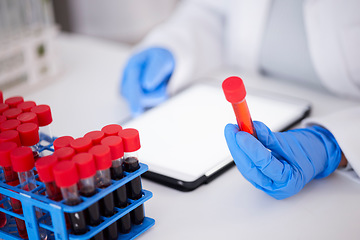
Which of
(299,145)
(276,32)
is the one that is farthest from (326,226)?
(276,32)

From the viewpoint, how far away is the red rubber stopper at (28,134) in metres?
0.73

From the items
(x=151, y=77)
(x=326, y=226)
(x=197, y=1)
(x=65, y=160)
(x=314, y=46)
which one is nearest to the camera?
(x=65, y=160)

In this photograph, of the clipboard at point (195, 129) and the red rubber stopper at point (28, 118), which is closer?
the red rubber stopper at point (28, 118)

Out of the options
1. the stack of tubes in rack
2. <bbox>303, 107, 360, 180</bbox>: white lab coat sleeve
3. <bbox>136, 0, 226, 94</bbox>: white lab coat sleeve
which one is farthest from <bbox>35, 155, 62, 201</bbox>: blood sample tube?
<bbox>136, 0, 226, 94</bbox>: white lab coat sleeve

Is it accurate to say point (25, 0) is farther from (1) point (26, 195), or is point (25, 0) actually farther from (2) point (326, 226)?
(2) point (326, 226)

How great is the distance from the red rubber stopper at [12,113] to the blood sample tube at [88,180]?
218 mm

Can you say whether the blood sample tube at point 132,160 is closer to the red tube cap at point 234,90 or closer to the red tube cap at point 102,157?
the red tube cap at point 102,157

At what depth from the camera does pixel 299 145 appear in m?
0.87

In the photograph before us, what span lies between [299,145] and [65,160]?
461 mm

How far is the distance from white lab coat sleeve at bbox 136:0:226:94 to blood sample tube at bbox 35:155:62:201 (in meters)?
0.74

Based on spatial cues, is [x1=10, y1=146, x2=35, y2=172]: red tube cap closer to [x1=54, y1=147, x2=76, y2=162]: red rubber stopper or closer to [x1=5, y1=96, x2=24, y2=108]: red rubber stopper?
[x1=54, y1=147, x2=76, y2=162]: red rubber stopper

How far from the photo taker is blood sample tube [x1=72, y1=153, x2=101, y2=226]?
63cm

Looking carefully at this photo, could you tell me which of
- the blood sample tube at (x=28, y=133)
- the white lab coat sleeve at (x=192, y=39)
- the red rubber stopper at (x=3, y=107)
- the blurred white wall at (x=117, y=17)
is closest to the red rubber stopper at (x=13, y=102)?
the red rubber stopper at (x=3, y=107)

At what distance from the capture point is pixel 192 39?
1.52 m
